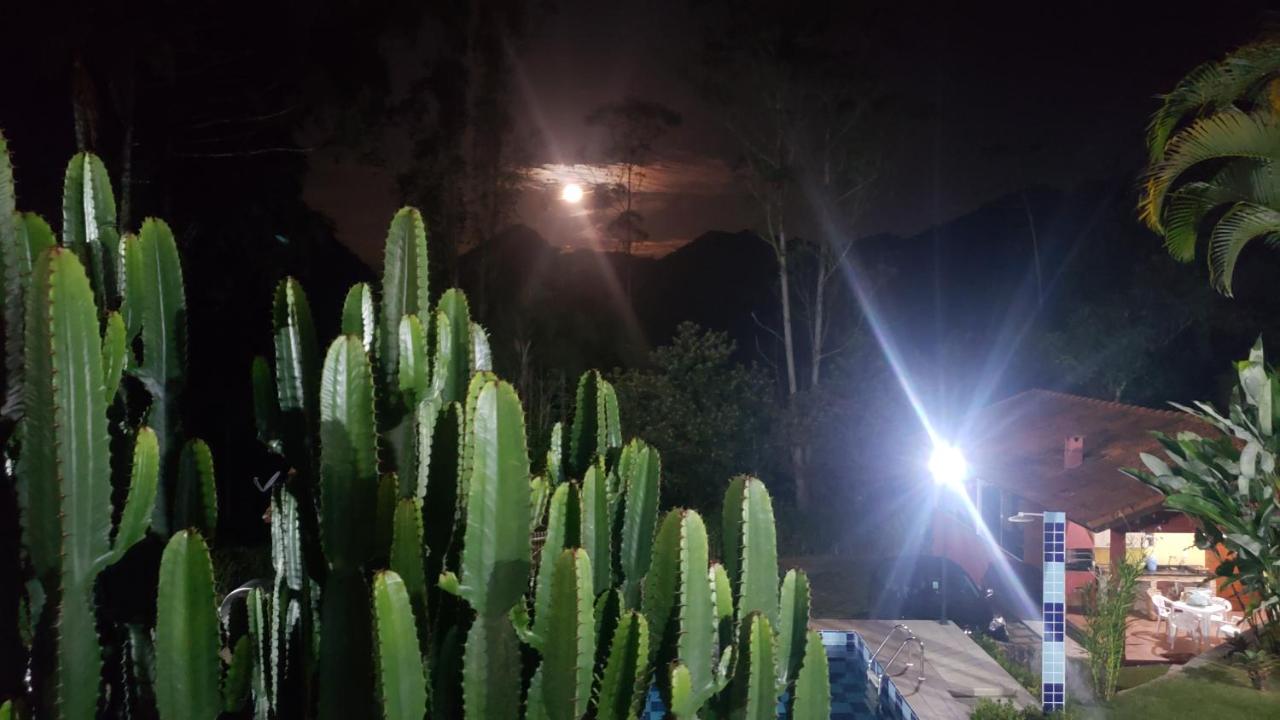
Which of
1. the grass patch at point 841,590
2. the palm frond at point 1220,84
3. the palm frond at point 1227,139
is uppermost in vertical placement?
the palm frond at point 1220,84

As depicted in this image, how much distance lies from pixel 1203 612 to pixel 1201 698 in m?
3.57

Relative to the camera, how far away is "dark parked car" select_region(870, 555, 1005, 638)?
12.3 metres

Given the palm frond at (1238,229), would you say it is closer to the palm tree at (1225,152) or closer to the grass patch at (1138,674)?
the palm tree at (1225,152)

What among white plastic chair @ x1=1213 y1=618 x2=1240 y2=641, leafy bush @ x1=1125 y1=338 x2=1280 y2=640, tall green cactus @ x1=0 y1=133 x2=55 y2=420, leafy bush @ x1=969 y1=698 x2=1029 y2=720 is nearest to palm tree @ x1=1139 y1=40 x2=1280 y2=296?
leafy bush @ x1=1125 y1=338 x2=1280 y2=640

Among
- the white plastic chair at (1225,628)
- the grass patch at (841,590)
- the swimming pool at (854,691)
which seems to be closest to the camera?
the swimming pool at (854,691)

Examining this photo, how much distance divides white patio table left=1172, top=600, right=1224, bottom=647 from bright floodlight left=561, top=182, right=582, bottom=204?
1745 centimetres

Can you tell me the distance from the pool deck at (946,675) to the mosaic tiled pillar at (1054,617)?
0.85 metres

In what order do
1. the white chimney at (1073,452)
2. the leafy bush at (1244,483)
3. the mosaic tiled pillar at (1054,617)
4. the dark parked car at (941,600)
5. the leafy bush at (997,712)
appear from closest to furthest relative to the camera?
1. the leafy bush at (1244,483)
2. the mosaic tiled pillar at (1054,617)
3. the leafy bush at (997,712)
4. the dark parked car at (941,600)
5. the white chimney at (1073,452)

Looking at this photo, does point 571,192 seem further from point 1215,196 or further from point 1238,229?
point 1238,229

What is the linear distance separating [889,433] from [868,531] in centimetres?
209

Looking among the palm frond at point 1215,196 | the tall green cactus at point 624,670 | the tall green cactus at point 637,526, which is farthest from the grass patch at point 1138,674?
the tall green cactus at point 624,670

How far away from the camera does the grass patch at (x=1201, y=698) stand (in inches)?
300

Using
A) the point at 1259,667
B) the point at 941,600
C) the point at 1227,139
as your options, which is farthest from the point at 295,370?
the point at 941,600

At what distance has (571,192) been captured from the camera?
2492 cm
